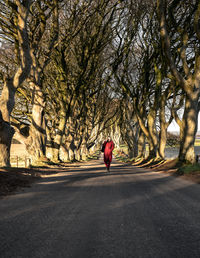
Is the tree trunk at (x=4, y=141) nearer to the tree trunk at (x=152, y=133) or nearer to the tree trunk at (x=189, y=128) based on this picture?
the tree trunk at (x=189, y=128)

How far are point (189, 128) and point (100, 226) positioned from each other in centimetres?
1117

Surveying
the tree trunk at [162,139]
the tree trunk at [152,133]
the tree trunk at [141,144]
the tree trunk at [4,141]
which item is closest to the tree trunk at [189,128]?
the tree trunk at [162,139]

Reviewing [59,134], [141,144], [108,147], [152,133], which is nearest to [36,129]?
[108,147]

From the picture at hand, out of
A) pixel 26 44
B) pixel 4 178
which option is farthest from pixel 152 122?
pixel 4 178

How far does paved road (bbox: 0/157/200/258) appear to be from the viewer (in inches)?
123

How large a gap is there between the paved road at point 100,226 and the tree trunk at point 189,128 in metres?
8.03

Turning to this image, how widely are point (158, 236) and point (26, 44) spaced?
9.83 m

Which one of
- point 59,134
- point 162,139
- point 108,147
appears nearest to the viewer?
point 108,147

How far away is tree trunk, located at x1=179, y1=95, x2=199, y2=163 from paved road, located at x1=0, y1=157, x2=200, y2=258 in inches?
316

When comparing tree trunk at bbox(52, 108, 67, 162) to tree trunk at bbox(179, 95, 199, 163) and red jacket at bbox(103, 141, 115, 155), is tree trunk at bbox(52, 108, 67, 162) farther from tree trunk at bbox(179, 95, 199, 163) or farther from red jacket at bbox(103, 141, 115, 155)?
tree trunk at bbox(179, 95, 199, 163)

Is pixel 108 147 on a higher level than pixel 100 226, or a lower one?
higher

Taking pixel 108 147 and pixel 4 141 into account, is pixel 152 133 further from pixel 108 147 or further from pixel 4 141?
pixel 4 141

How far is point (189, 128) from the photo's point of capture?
1415 centimetres

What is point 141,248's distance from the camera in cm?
320
